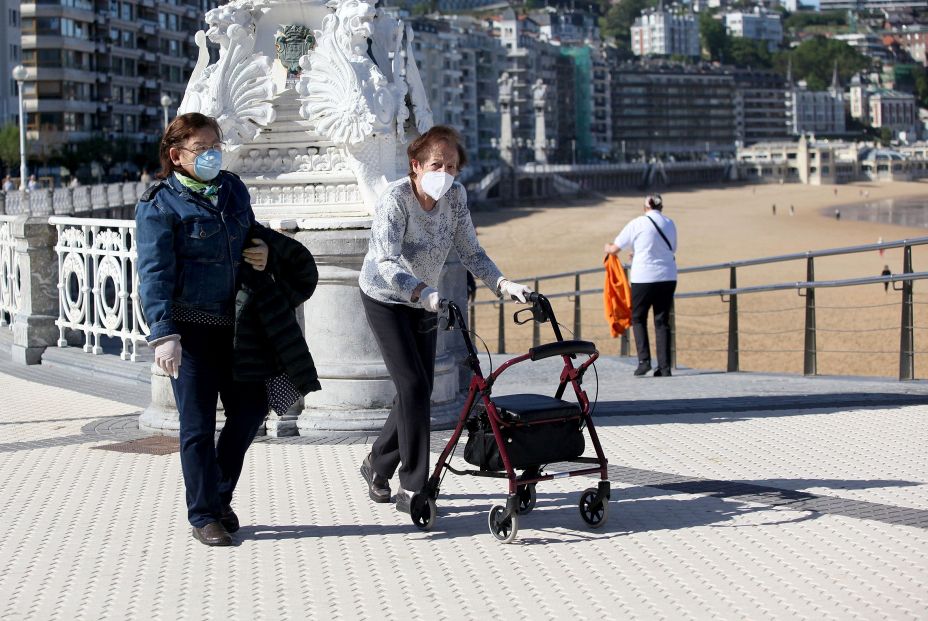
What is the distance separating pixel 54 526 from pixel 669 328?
6.41m

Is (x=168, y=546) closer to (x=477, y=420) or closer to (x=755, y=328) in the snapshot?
(x=477, y=420)

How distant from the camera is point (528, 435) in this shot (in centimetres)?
565

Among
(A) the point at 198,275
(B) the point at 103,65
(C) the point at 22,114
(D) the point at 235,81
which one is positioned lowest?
(A) the point at 198,275

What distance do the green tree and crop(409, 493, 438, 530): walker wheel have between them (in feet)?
206

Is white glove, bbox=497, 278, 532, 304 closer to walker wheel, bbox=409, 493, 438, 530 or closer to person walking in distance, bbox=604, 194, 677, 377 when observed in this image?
walker wheel, bbox=409, 493, 438, 530

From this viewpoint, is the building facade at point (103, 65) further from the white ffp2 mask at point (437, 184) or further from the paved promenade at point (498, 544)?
the white ffp2 mask at point (437, 184)

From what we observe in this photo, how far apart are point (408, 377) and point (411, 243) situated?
0.52 metres

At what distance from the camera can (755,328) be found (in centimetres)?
3106

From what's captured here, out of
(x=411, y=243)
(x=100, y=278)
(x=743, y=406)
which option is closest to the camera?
(x=411, y=243)

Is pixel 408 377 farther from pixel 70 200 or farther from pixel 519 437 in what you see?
pixel 70 200

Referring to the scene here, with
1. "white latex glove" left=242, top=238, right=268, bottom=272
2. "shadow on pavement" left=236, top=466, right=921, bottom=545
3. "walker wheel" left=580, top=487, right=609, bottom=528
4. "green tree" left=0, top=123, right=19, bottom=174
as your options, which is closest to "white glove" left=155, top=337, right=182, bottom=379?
"white latex glove" left=242, top=238, right=268, bottom=272

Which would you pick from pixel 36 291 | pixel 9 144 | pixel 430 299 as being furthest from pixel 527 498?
pixel 9 144

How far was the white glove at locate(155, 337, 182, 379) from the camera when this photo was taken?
17.8 ft

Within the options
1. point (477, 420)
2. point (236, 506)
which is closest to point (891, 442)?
point (477, 420)
